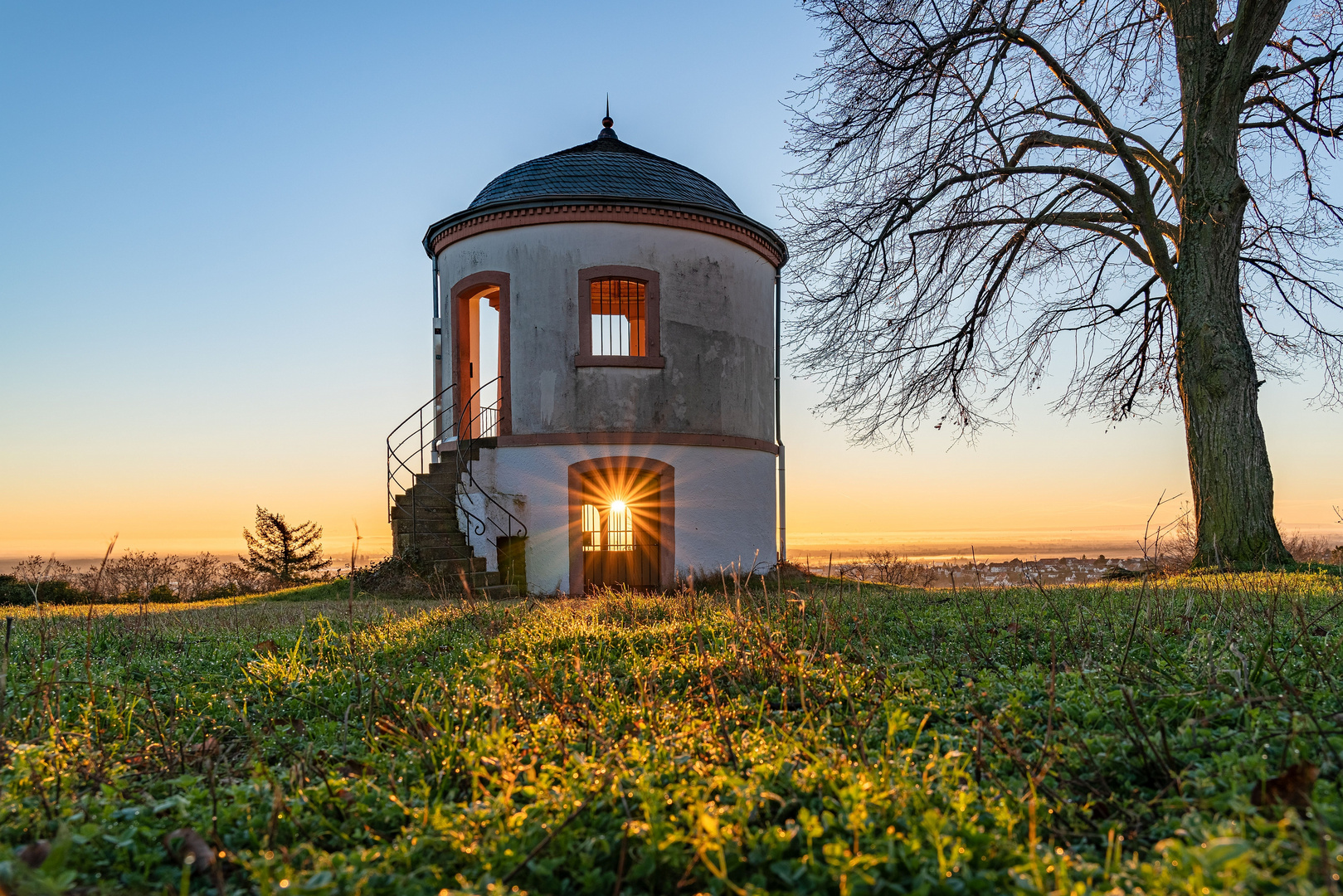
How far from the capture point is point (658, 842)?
7.24 ft

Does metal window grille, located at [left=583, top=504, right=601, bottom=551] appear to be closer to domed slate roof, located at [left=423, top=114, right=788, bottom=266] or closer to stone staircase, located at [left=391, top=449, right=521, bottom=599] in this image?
stone staircase, located at [left=391, top=449, right=521, bottom=599]

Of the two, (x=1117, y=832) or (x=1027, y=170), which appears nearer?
(x=1117, y=832)

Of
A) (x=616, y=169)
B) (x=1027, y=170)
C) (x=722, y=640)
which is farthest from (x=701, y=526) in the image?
(x=722, y=640)

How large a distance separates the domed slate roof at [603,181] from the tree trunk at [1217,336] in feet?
24.1

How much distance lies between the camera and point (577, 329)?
1485cm

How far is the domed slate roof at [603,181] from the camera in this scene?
15.0 meters

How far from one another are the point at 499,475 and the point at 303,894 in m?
13.0

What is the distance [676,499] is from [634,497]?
752 millimetres

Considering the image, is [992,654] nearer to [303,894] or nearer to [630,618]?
[630,618]

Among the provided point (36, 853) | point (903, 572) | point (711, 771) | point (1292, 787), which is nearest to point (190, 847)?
point (36, 853)

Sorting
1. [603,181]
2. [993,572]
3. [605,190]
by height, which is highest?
[603,181]

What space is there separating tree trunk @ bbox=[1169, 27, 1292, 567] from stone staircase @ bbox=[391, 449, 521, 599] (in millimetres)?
10768

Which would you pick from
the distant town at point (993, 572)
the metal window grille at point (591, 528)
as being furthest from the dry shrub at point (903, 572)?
the metal window grille at point (591, 528)

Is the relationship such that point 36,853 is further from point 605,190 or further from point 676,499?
point 605,190
